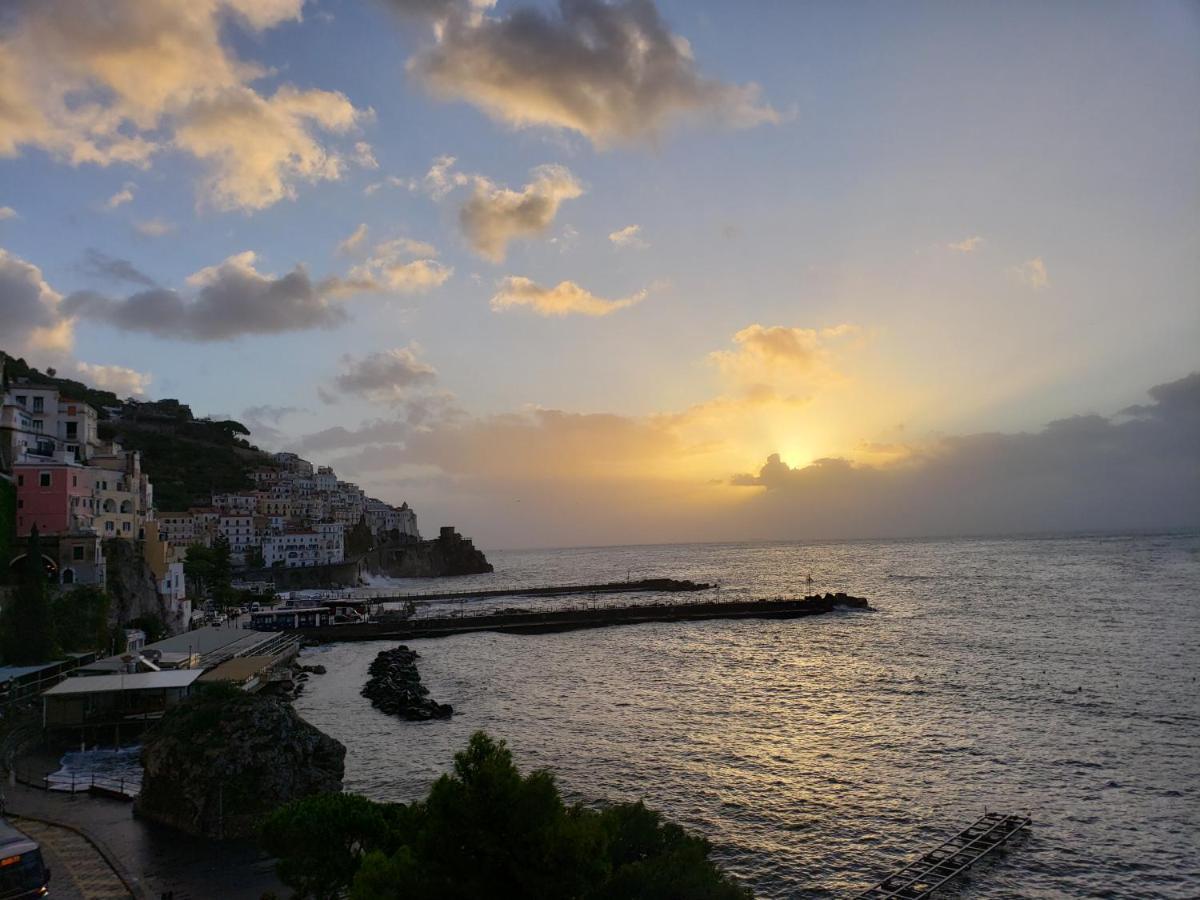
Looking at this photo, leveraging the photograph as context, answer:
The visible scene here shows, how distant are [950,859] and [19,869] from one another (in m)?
25.9

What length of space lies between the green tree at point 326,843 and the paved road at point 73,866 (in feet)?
17.5

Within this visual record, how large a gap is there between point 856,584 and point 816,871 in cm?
13178

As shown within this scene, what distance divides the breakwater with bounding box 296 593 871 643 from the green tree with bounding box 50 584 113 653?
35.3 meters

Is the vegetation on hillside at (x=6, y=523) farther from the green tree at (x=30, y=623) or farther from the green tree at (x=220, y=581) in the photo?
the green tree at (x=220, y=581)

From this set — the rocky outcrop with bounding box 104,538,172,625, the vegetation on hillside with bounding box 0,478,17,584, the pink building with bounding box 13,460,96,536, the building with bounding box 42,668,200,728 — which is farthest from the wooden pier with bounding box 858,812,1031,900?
the pink building with bounding box 13,460,96,536

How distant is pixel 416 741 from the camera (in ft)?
137

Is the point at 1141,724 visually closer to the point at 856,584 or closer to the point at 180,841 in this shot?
the point at 180,841

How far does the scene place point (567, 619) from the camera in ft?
315

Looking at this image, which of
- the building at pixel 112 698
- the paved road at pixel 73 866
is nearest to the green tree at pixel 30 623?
the building at pixel 112 698

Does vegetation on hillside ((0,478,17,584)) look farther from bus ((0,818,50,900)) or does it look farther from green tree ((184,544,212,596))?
green tree ((184,544,212,596))

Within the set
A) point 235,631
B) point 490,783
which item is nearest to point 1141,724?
point 490,783

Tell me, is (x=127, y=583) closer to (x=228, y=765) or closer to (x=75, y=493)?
(x=75, y=493)

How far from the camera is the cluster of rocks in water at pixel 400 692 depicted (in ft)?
155

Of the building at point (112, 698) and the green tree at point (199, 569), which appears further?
the green tree at point (199, 569)
